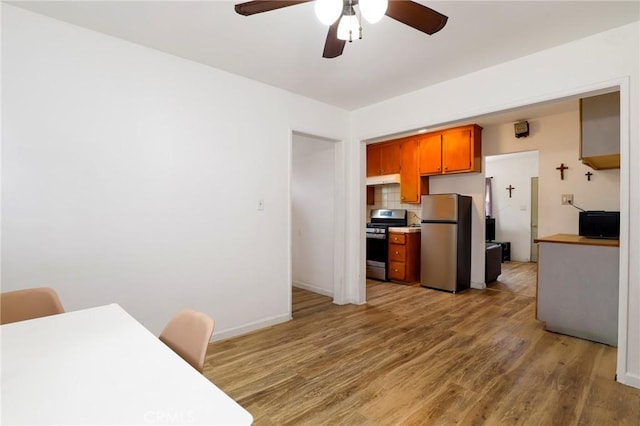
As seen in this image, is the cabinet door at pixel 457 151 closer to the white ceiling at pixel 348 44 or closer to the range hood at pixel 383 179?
the range hood at pixel 383 179

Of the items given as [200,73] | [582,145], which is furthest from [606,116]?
[200,73]

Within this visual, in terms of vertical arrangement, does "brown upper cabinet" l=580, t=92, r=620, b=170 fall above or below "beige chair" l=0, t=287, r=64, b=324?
above

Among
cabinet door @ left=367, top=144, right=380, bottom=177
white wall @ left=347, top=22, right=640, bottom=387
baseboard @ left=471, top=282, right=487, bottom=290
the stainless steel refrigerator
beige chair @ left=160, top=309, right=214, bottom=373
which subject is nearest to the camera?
beige chair @ left=160, top=309, right=214, bottom=373

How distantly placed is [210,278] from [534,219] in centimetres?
720

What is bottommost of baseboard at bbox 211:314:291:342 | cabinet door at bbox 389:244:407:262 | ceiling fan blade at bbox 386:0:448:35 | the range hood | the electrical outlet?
baseboard at bbox 211:314:291:342

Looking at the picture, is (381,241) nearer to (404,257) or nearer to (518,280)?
(404,257)

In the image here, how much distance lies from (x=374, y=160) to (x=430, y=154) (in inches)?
43.5

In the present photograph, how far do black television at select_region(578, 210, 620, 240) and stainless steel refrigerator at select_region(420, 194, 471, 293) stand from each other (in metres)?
1.37

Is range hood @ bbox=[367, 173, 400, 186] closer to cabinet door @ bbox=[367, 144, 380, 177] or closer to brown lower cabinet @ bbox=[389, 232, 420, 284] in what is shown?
cabinet door @ bbox=[367, 144, 380, 177]

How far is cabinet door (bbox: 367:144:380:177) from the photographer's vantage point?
572 cm

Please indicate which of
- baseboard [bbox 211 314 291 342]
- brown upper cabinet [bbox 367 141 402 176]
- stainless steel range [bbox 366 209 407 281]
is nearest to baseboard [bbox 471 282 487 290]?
stainless steel range [bbox 366 209 407 281]

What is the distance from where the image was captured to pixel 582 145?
292cm

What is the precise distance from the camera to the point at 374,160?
5789mm

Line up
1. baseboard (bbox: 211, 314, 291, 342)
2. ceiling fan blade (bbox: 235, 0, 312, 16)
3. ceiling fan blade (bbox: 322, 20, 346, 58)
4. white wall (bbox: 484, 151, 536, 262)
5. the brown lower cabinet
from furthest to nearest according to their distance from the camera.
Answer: white wall (bbox: 484, 151, 536, 262), the brown lower cabinet, baseboard (bbox: 211, 314, 291, 342), ceiling fan blade (bbox: 322, 20, 346, 58), ceiling fan blade (bbox: 235, 0, 312, 16)
